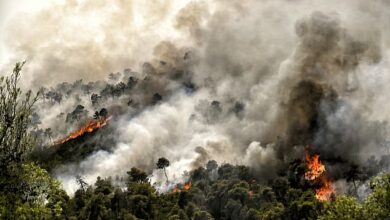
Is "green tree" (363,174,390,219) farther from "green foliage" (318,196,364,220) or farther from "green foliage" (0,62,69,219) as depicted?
"green foliage" (0,62,69,219)

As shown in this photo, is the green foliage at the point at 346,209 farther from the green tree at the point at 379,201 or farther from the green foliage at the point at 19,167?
the green foliage at the point at 19,167

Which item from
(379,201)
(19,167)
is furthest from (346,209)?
(19,167)

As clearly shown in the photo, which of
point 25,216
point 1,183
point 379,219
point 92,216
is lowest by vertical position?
point 25,216

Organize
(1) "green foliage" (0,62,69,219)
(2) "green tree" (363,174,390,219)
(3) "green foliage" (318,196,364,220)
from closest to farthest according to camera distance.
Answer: (1) "green foliage" (0,62,69,219) → (2) "green tree" (363,174,390,219) → (3) "green foliage" (318,196,364,220)

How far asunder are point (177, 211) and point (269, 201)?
3665 cm

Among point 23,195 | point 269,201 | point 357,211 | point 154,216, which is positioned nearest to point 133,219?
point 154,216

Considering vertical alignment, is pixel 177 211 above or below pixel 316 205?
above

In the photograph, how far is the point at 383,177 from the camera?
1982 inches

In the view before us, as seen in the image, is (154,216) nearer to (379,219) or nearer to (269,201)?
(269,201)

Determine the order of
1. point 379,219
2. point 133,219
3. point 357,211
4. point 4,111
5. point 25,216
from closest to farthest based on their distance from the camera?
point 25,216
point 4,111
point 379,219
point 357,211
point 133,219

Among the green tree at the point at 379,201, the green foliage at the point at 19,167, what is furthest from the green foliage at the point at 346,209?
the green foliage at the point at 19,167

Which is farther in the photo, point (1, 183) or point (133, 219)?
point (133, 219)

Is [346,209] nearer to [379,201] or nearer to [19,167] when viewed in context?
[379,201]

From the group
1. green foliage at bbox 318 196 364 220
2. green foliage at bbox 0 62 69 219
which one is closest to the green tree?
green foliage at bbox 318 196 364 220
